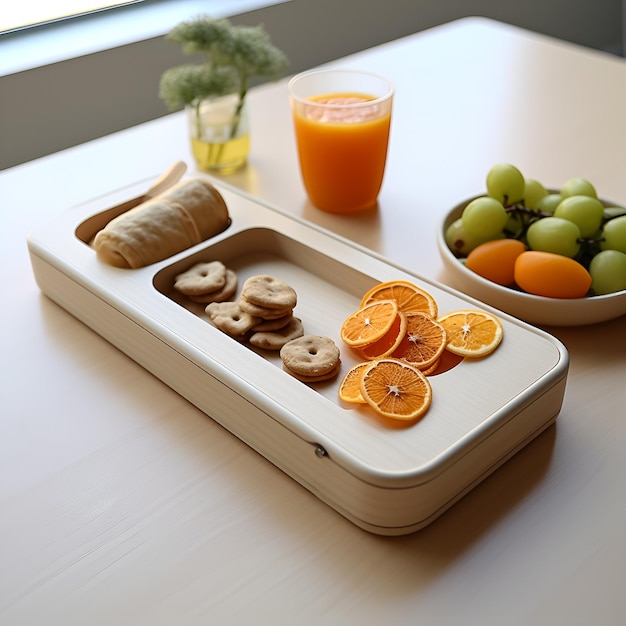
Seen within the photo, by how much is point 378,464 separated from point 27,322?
508 mm

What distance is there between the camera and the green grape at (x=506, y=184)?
101 cm

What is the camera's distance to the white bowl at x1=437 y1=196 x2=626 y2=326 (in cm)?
89

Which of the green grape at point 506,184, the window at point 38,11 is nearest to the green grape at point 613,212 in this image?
the green grape at point 506,184

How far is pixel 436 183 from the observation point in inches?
49.3

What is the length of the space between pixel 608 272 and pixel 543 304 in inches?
3.4

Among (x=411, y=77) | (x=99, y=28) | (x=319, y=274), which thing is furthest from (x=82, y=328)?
(x=99, y=28)

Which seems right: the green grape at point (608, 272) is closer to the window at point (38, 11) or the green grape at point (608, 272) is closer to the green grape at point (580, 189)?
the green grape at point (580, 189)

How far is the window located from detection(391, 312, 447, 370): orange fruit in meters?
1.81

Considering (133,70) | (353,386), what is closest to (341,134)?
(353,386)

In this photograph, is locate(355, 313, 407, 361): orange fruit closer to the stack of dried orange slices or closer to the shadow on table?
the stack of dried orange slices

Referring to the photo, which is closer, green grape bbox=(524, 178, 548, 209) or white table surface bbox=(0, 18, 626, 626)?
white table surface bbox=(0, 18, 626, 626)

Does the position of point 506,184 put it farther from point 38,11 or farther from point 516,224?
point 38,11

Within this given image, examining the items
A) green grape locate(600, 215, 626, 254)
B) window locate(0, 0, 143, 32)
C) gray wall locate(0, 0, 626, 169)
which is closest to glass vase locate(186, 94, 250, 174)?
green grape locate(600, 215, 626, 254)

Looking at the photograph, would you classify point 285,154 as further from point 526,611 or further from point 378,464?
point 526,611
